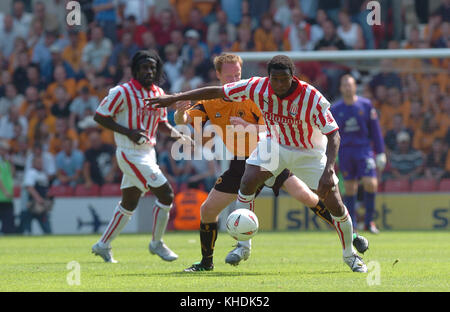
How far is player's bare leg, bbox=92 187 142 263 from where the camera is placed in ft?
32.2

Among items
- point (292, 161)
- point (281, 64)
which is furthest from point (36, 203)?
point (281, 64)

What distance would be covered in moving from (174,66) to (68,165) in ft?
10.4

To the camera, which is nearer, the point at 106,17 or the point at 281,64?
the point at 281,64

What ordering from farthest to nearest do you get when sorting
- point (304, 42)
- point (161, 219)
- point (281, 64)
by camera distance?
point (304, 42)
point (161, 219)
point (281, 64)

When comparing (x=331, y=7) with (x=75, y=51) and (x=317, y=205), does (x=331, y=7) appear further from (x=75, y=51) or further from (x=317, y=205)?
(x=317, y=205)

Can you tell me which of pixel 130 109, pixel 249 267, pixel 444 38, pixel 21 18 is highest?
pixel 21 18

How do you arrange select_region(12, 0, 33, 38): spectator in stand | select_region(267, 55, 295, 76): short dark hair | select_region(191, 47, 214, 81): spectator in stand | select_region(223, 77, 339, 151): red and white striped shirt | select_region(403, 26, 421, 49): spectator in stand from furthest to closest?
select_region(12, 0, 33, 38): spectator in stand, select_region(191, 47, 214, 81): spectator in stand, select_region(403, 26, 421, 49): spectator in stand, select_region(223, 77, 339, 151): red and white striped shirt, select_region(267, 55, 295, 76): short dark hair

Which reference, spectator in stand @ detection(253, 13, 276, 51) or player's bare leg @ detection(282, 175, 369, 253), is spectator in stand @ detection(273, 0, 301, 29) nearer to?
spectator in stand @ detection(253, 13, 276, 51)

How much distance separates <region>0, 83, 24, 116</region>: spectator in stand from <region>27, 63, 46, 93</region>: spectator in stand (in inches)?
14.4

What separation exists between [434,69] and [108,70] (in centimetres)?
696

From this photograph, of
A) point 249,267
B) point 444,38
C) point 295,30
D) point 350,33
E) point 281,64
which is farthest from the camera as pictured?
point 295,30

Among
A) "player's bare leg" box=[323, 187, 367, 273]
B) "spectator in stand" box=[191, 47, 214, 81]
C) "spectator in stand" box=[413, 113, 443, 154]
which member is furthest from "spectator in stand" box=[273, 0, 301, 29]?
"player's bare leg" box=[323, 187, 367, 273]

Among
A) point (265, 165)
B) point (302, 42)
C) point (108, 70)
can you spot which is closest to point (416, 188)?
point (302, 42)

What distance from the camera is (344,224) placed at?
806 centimetres
